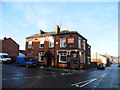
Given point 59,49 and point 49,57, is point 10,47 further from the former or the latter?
point 59,49

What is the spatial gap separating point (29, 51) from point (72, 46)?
12.7 meters

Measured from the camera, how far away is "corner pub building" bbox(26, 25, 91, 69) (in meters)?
22.2

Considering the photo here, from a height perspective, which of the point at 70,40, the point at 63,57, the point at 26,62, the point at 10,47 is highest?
the point at 70,40

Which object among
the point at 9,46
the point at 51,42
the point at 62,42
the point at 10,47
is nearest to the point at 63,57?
the point at 62,42

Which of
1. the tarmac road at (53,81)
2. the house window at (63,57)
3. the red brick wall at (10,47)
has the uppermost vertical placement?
the red brick wall at (10,47)

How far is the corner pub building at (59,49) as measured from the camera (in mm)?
22219

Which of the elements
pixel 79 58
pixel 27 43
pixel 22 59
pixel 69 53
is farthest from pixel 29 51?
pixel 79 58

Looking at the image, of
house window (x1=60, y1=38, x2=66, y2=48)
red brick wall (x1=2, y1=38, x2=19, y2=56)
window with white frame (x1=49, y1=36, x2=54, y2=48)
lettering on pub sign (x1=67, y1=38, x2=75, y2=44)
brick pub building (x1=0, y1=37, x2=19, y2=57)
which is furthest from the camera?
red brick wall (x1=2, y1=38, x2=19, y2=56)

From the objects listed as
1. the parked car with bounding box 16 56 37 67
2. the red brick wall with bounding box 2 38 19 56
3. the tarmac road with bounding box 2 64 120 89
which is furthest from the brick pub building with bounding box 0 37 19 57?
the tarmac road with bounding box 2 64 120 89

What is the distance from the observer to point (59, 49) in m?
23.4

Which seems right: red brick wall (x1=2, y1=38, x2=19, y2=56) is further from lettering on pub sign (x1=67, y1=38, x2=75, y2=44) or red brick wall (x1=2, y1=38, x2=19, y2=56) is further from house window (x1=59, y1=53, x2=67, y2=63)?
lettering on pub sign (x1=67, y1=38, x2=75, y2=44)

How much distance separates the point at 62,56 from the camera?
76.2 feet

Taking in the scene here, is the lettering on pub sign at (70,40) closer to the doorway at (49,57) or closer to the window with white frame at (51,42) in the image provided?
the window with white frame at (51,42)

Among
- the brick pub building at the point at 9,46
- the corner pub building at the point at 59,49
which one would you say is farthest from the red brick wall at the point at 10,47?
the corner pub building at the point at 59,49
